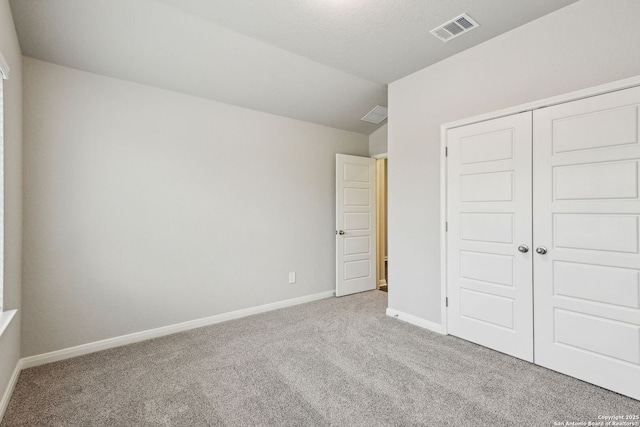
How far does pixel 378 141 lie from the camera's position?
185 inches

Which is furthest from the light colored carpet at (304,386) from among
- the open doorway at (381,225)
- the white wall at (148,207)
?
the open doorway at (381,225)

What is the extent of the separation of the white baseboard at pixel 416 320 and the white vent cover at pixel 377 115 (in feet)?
Result: 8.65

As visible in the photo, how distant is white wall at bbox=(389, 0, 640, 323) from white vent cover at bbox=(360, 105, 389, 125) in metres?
0.57

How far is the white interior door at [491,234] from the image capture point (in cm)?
242

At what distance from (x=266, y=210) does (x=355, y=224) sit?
1424 millimetres

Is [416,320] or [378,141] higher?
[378,141]

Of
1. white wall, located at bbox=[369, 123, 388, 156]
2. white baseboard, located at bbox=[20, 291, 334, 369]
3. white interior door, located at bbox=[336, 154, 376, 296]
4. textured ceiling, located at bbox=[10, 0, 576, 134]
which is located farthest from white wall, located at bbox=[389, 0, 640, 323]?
white baseboard, located at bbox=[20, 291, 334, 369]

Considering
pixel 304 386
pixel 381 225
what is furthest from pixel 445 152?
pixel 381 225

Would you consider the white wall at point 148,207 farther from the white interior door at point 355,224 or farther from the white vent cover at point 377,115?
the white vent cover at point 377,115

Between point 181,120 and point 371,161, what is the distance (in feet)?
9.03

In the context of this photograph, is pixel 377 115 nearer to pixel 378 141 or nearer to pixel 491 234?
pixel 378 141

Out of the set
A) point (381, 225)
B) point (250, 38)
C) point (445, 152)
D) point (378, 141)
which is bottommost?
point (381, 225)

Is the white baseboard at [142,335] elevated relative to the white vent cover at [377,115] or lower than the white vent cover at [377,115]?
lower

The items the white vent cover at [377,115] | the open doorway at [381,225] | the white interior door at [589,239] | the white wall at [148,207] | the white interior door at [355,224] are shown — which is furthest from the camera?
the open doorway at [381,225]
